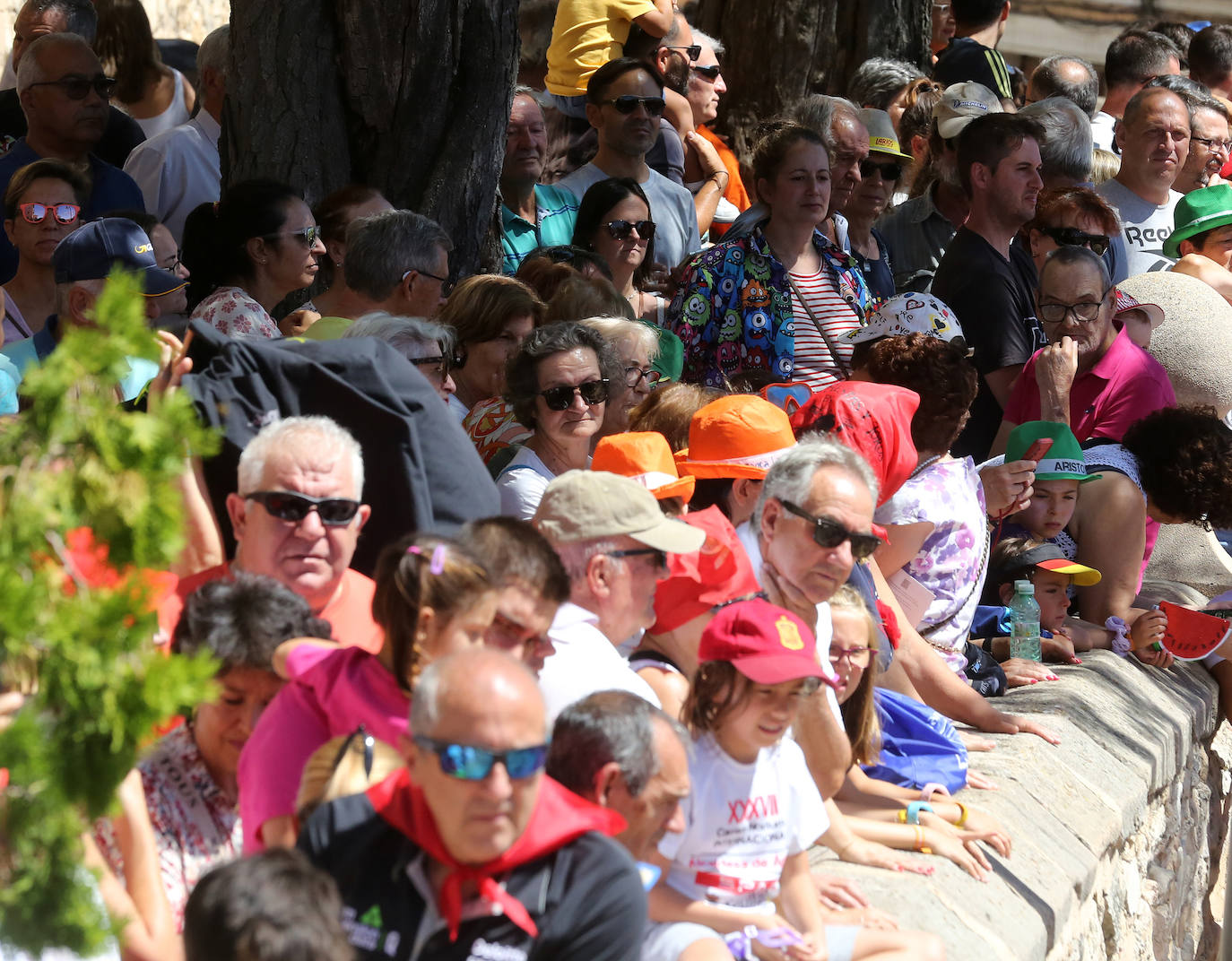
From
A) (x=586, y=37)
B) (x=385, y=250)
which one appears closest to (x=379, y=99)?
(x=385, y=250)

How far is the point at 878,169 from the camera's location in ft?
24.3

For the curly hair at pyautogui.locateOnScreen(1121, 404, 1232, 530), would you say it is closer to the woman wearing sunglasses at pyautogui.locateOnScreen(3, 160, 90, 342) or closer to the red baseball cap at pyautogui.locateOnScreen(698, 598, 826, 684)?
the red baseball cap at pyautogui.locateOnScreen(698, 598, 826, 684)

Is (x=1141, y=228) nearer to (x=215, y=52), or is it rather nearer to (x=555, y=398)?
(x=215, y=52)

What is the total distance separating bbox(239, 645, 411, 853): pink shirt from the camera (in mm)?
2516

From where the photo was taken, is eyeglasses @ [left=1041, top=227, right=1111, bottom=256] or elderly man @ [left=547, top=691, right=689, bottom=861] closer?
elderly man @ [left=547, top=691, right=689, bottom=861]

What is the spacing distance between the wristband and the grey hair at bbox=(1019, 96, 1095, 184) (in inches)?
100

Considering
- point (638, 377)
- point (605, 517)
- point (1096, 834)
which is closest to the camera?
point (605, 517)

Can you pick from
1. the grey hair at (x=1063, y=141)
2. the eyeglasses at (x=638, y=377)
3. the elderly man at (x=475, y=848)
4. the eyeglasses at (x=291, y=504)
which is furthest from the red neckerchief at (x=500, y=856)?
the grey hair at (x=1063, y=141)

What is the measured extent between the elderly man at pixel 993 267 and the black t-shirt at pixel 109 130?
3.57m

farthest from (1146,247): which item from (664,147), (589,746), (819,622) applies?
(589,746)

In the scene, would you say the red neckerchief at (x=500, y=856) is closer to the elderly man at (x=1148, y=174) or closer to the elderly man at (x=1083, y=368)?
the elderly man at (x=1083, y=368)

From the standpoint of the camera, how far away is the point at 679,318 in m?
6.07

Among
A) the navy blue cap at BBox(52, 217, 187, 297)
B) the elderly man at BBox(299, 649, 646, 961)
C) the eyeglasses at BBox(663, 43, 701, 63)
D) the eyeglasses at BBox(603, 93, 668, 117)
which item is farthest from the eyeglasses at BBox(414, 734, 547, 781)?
the eyeglasses at BBox(663, 43, 701, 63)

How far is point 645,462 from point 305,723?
1.68 metres
